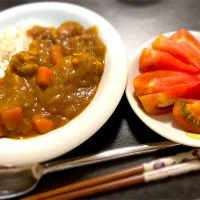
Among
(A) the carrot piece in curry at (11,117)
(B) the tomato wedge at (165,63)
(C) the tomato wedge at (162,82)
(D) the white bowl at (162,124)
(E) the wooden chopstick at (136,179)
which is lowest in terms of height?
(E) the wooden chopstick at (136,179)

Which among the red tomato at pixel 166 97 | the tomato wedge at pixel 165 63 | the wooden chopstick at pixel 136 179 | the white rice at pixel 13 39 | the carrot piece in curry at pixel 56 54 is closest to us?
the wooden chopstick at pixel 136 179

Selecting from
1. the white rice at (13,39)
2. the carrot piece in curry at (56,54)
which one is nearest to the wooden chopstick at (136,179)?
the carrot piece in curry at (56,54)

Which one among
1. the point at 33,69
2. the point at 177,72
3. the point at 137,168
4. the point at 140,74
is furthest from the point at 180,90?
the point at 33,69

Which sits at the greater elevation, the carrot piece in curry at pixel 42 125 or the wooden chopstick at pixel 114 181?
the carrot piece in curry at pixel 42 125

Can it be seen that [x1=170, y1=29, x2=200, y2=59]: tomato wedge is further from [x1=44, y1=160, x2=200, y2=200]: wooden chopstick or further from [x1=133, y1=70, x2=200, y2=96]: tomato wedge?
[x1=44, y1=160, x2=200, y2=200]: wooden chopstick

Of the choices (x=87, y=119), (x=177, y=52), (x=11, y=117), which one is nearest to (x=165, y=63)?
(x=177, y=52)

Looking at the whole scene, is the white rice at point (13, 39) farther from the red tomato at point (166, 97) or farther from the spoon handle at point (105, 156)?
the red tomato at point (166, 97)
